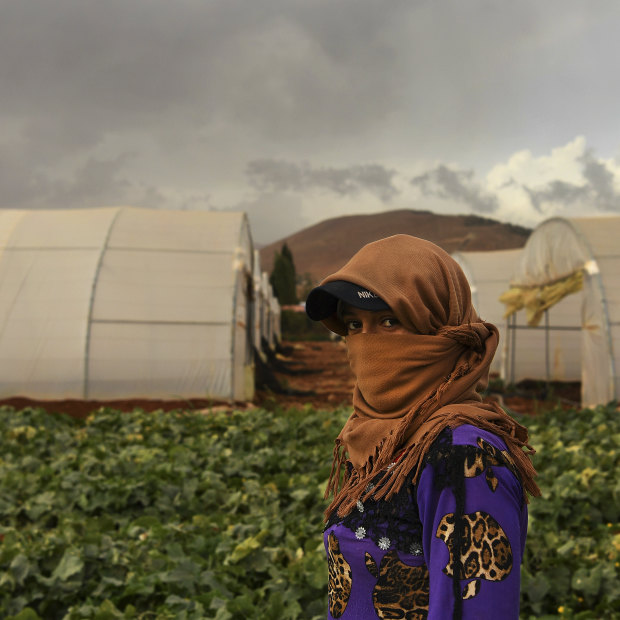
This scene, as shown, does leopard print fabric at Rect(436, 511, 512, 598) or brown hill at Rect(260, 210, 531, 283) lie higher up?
brown hill at Rect(260, 210, 531, 283)

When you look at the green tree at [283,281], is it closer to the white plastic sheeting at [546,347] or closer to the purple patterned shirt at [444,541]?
the white plastic sheeting at [546,347]

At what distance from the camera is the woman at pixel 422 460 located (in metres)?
1.10

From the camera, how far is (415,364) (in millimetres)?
1303

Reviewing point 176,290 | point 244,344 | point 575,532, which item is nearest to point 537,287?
point 244,344

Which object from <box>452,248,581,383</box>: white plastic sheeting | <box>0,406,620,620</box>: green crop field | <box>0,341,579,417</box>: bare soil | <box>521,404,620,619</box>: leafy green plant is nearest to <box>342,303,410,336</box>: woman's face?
<box>0,406,620,620</box>: green crop field

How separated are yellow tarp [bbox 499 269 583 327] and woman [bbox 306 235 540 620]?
9795mm

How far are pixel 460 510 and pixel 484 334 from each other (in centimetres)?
37

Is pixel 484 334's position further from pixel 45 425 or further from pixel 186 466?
pixel 45 425

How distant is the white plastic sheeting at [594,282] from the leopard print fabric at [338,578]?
918cm

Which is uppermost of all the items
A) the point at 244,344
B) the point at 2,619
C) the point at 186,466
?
the point at 244,344

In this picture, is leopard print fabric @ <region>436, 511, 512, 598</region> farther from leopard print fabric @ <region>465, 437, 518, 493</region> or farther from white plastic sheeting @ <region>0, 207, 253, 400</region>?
white plastic sheeting @ <region>0, 207, 253, 400</region>

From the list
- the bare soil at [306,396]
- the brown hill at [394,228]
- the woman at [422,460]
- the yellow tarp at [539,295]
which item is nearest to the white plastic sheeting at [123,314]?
the bare soil at [306,396]

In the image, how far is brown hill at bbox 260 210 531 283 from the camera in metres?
102

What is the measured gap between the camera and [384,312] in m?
1.35
